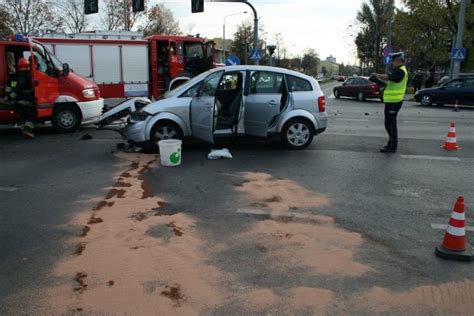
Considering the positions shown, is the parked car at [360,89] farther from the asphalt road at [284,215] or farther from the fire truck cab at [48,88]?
the fire truck cab at [48,88]

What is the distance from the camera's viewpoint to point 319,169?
8.23 metres

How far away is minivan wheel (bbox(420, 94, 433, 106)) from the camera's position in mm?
22984

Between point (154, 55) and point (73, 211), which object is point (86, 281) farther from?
point (154, 55)

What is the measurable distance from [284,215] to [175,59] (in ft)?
48.6

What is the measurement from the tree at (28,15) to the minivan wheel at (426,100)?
1388 inches

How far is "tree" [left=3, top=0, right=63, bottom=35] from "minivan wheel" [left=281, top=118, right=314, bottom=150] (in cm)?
4095

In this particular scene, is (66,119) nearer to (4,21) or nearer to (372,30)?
(4,21)

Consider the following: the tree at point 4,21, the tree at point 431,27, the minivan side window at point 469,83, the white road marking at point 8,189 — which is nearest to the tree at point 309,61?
the tree at point 431,27

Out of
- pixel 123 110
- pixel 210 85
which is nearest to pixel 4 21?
pixel 123 110

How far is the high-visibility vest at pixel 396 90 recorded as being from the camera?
9398 millimetres

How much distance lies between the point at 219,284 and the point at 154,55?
1682cm

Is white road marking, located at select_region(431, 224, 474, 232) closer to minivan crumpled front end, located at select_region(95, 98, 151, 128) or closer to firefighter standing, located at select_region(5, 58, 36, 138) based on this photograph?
minivan crumpled front end, located at select_region(95, 98, 151, 128)

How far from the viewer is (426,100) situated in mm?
23125

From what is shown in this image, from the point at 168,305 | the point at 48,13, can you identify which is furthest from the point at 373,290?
the point at 48,13
